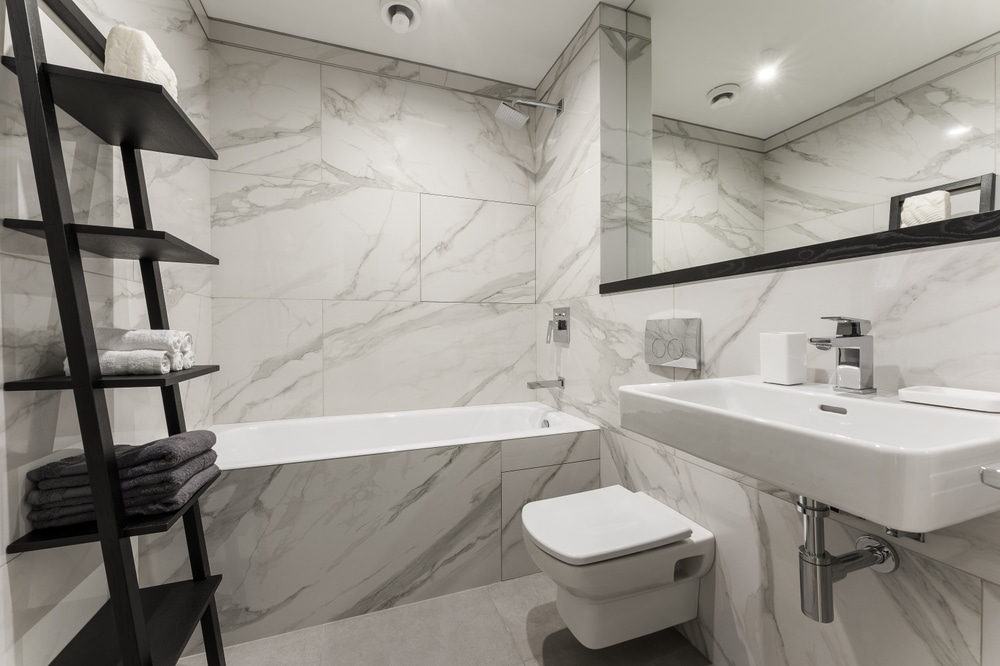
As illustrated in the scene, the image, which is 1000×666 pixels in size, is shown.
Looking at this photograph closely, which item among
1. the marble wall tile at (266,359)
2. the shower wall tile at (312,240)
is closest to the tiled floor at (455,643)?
the marble wall tile at (266,359)

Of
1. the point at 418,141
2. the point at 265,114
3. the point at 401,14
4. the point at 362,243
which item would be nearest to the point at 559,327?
the point at 362,243

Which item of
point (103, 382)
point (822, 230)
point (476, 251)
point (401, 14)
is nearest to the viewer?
point (103, 382)

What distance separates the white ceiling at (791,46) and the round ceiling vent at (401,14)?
102 centimetres

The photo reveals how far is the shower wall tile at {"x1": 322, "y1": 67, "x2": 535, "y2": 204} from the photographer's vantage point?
230 centimetres

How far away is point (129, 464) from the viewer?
0.95 metres

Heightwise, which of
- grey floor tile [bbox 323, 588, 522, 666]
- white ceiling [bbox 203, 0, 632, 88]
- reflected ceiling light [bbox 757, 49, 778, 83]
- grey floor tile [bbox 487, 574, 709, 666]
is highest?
white ceiling [bbox 203, 0, 632, 88]

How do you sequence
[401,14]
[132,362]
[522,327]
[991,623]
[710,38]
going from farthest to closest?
[522,327] → [401,14] → [710,38] → [132,362] → [991,623]

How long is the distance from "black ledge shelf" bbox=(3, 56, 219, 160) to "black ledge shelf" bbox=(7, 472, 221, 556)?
0.90 metres

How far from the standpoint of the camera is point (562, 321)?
7.67 feet

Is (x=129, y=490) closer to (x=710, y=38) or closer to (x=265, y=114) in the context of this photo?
(x=265, y=114)

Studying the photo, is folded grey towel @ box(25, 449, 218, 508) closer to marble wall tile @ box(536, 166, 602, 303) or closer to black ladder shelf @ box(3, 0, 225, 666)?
black ladder shelf @ box(3, 0, 225, 666)

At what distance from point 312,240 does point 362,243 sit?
0.25 meters

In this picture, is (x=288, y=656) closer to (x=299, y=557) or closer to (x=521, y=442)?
(x=299, y=557)

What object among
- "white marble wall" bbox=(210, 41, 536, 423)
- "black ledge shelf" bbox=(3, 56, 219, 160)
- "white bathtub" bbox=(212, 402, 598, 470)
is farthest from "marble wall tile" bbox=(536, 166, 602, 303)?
"black ledge shelf" bbox=(3, 56, 219, 160)
